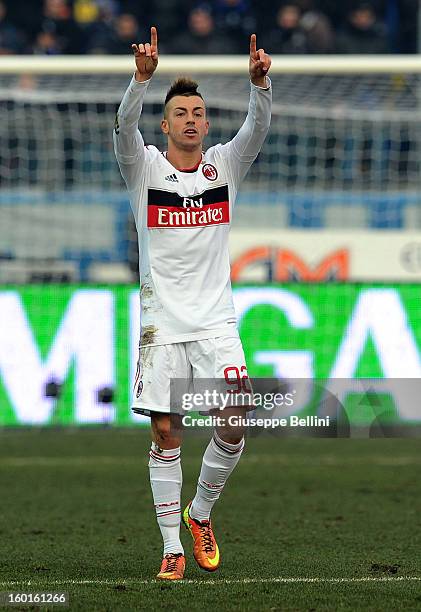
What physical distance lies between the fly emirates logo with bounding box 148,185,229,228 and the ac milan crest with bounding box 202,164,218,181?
9 cm

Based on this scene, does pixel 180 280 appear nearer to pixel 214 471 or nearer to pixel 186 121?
pixel 186 121

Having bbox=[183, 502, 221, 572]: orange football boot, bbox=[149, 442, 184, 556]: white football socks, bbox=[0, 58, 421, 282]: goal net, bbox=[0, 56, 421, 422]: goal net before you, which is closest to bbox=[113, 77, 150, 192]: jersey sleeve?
bbox=[149, 442, 184, 556]: white football socks

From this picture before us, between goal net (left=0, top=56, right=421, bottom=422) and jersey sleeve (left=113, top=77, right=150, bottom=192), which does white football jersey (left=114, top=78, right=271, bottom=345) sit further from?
goal net (left=0, top=56, right=421, bottom=422)

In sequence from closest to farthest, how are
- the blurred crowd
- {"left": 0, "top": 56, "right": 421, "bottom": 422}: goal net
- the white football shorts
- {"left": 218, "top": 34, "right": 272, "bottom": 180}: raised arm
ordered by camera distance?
the white football shorts < {"left": 218, "top": 34, "right": 272, "bottom": 180}: raised arm < {"left": 0, "top": 56, "right": 421, "bottom": 422}: goal net < the blurred crowd

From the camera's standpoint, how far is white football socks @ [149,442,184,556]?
5371 millimetres

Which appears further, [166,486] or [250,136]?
[250,136]

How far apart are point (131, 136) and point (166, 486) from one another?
4.90 ft

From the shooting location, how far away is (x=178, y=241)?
17.8 ft

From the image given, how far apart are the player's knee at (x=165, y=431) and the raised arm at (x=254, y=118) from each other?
3.76ft

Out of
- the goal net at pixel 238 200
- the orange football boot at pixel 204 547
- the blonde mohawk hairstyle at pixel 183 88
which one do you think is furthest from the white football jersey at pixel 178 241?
the goal net at pixel 238 200

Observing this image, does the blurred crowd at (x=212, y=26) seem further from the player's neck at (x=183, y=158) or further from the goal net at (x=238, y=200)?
the player's neck at (x=183, y=158)

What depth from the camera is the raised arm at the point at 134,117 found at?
5234 millimetres

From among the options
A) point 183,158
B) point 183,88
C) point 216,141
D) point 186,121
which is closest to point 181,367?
point 183,158

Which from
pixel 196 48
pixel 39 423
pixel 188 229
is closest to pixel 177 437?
pixel 188 229
